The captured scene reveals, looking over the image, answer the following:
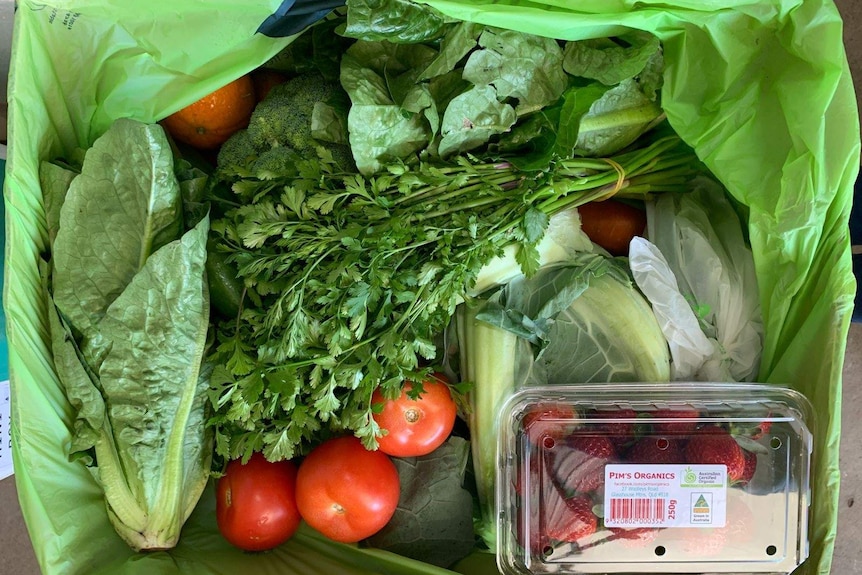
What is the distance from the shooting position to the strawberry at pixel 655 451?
0.75 metres

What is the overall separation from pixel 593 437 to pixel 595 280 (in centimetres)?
20

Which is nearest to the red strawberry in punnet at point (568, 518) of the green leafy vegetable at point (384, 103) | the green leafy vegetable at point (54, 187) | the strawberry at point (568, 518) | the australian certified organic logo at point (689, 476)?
the strawberry at point (568, 518)

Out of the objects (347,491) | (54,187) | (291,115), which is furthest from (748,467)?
(54,187)

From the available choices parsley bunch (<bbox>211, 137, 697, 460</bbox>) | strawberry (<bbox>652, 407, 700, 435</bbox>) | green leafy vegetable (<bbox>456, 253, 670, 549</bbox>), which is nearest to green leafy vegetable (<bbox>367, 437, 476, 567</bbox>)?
green leafy vegetable (<bbox>456, 253, 670, 549</bbox>)

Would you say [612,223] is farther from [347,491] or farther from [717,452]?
[347,491]

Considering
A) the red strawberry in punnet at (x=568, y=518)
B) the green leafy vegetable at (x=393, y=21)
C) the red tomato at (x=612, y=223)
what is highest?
the green leafy vegetable at (x=393, y=21)

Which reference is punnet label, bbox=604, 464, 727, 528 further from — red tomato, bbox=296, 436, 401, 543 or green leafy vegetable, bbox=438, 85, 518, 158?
green leafy vegetable, bbox=438, 85, 518, 158

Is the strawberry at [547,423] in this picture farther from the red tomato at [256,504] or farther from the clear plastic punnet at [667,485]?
the red tomato at [256,504]

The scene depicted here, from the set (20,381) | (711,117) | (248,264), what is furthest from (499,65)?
(20,381)

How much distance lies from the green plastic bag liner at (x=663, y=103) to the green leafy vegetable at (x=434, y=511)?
51 millimetres

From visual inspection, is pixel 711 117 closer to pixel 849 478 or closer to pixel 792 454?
pixel 792 454

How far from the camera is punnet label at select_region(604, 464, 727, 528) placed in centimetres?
73

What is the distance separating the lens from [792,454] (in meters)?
0.76

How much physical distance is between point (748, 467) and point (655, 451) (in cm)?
11
